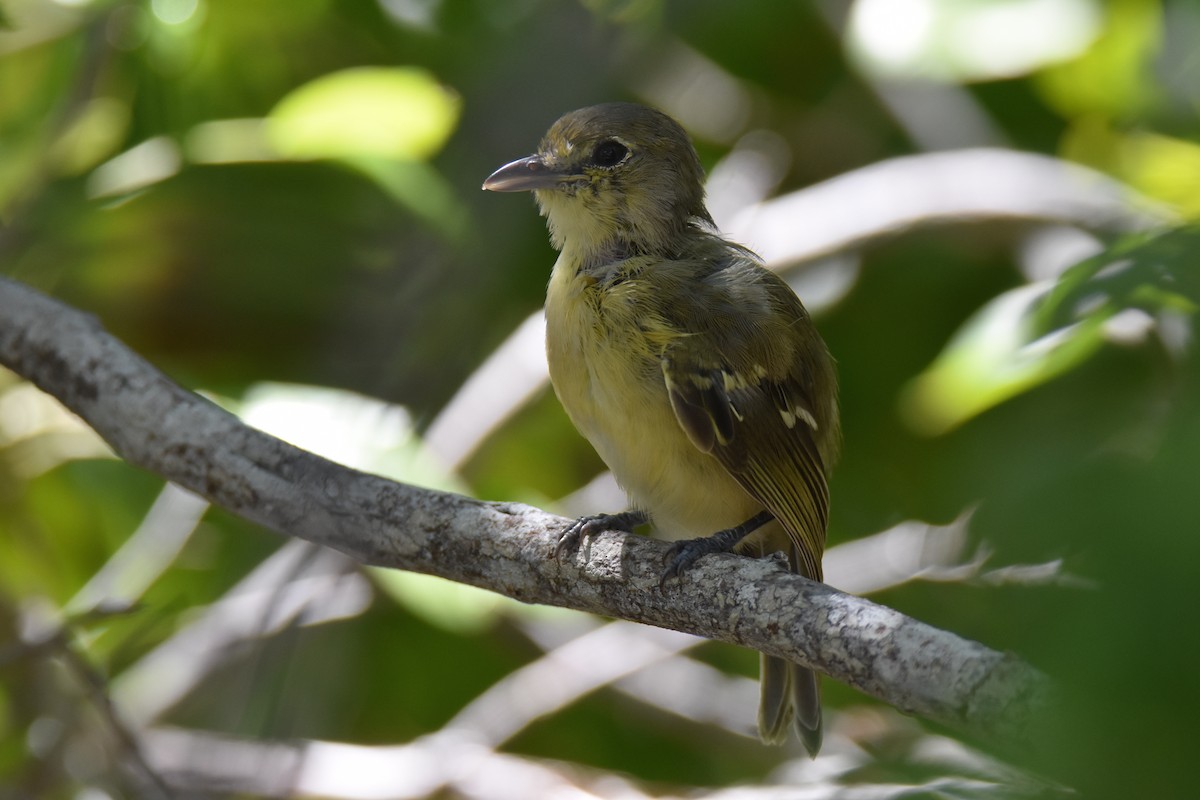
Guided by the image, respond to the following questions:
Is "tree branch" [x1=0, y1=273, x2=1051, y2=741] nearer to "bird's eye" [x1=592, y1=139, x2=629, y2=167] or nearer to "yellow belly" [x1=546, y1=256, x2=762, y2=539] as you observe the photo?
"yellow belly" [x1=546, y1=256, x2=762, y2=539]

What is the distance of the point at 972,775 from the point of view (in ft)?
3.66

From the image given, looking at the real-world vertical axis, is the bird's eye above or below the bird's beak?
above

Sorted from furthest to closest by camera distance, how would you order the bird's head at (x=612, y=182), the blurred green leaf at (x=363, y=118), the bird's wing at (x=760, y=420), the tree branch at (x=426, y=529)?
1. the blurred green leaf at (x=363, y=118)
2. the bird's head at (x=612, y=182)
3. the bird's wing at (x=760, y=420)
4. the tree branch at (x=426, y=529)

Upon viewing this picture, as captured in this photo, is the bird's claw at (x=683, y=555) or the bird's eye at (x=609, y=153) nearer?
the bird's claw at (x=683, y=555)

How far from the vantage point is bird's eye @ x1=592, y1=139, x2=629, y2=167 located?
3229 millimetres

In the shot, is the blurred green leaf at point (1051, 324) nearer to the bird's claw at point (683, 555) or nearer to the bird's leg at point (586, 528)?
the bird's claw at point (683, 555)

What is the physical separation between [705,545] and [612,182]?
3.92 feet

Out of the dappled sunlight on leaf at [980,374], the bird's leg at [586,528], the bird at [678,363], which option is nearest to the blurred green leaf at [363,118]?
the bird at [678,363]

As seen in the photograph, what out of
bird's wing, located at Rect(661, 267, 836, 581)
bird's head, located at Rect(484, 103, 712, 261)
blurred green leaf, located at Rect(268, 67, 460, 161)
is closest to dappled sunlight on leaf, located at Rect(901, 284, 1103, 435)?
bird's wing, located at Rect(661, 267, 836, 581)

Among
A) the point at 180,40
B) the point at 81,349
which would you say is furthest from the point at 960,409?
the point at 180,40

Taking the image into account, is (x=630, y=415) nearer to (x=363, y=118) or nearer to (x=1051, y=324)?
(x=1051, y=324)

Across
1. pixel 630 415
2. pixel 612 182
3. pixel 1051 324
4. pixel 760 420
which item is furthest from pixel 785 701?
pixel 1051 324

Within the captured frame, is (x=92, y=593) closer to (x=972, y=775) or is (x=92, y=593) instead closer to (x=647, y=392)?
(x=647, y=392)

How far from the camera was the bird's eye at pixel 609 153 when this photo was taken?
3229mm
